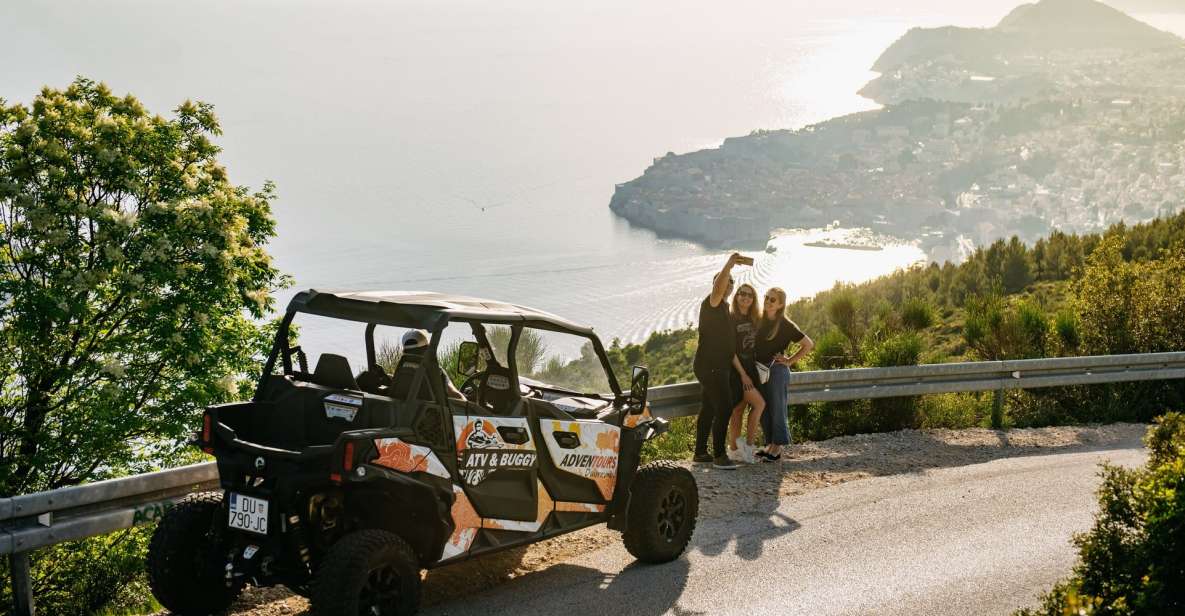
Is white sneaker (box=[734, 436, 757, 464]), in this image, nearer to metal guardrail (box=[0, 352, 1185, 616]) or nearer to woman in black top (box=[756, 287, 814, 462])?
woman in black top (box=[756, 287, 814, 462])

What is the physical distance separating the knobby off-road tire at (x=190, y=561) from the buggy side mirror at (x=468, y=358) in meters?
2.18

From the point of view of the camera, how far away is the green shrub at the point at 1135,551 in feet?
14.1

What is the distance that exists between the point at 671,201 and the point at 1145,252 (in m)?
113

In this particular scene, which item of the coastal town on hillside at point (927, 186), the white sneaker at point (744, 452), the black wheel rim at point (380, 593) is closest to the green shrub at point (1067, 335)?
the white sneaker at point (744, 452)

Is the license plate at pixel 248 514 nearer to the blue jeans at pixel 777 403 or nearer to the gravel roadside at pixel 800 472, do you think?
the gravel roadside at pixel 800 472

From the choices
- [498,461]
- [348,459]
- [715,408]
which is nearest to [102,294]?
[715,408]

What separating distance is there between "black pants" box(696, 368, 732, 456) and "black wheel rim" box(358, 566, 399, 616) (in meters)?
5.09

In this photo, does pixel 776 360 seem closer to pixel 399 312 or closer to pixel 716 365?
pixel 716 365

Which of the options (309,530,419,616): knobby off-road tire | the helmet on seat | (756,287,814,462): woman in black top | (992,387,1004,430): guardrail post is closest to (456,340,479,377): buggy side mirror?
the helmet on seat

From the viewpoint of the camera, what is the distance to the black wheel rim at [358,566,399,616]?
18.1 feet

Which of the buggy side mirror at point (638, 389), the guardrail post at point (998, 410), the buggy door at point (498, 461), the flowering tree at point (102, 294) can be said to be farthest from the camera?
the flowering tree at point (102, 294)

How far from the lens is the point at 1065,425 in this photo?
532 inches

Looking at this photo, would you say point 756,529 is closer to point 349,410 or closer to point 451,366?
point 349,410

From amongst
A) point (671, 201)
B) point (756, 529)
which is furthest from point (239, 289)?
point (671, 201)
